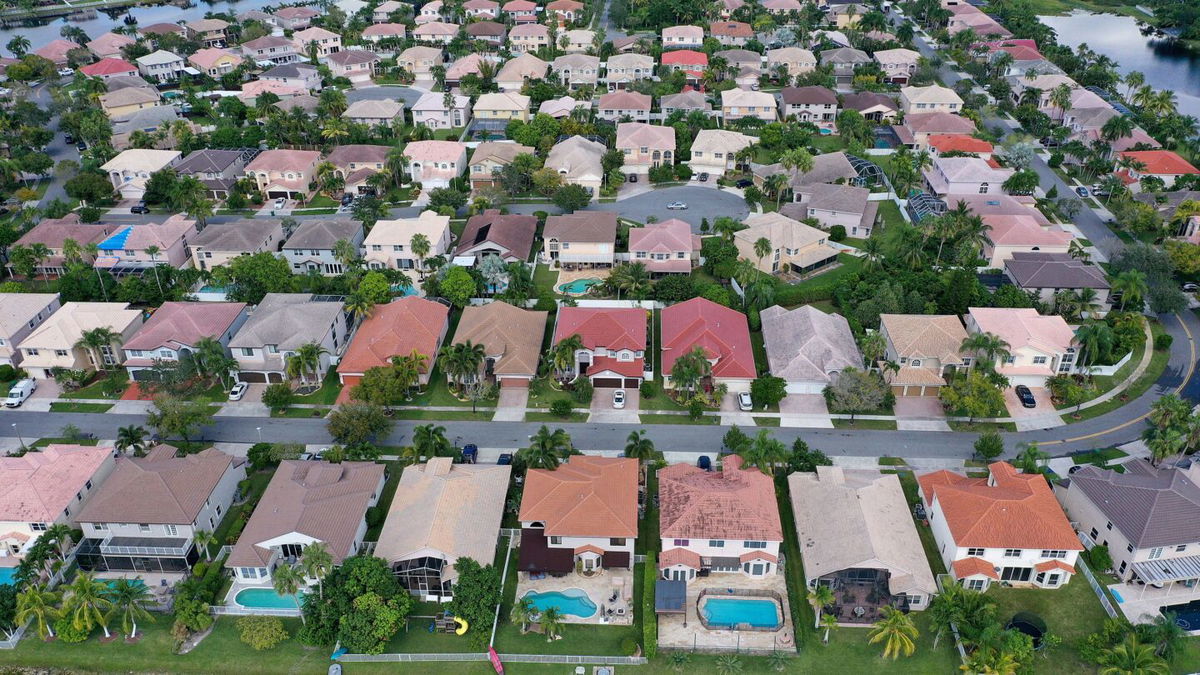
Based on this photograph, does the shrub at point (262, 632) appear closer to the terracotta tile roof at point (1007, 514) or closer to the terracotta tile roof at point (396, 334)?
the terracotta tile roof at point (396, 334)

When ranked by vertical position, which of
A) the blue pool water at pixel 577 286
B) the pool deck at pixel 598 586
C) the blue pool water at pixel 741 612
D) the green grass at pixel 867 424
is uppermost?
the pool deck at pixel 598 586

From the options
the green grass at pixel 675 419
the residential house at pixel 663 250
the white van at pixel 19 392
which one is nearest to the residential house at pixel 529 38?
the residential house at pixel 663 250

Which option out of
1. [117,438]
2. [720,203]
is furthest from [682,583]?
[720,203]

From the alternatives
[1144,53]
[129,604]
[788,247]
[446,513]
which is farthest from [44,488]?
[1144,53]

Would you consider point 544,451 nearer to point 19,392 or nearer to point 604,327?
point 604,327

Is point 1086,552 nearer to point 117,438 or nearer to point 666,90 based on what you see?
point 117,438

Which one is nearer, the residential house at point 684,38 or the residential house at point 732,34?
the residential house at point 684,38
